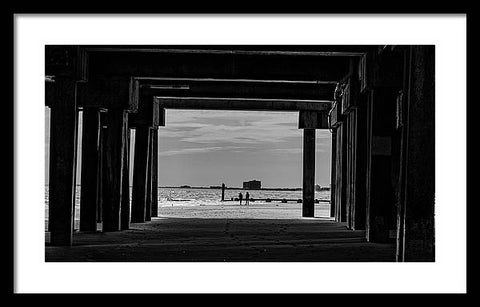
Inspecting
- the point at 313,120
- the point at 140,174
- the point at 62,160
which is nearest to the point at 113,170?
the point at 140,174

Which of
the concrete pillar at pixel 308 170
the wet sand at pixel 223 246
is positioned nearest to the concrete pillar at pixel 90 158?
the wet sand at pixel 223 246

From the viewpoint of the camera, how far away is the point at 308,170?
25719 mm

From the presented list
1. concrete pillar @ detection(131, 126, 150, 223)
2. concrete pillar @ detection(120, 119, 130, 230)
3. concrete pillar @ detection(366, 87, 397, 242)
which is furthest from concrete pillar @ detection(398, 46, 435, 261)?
concrete pillar @ detection(131, 126, 150, 223)

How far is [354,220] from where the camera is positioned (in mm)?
17188

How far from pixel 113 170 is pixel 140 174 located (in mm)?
3942

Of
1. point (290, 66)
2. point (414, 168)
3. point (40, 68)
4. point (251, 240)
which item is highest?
point (290, 66)

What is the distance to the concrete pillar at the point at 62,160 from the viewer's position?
40.0 ft

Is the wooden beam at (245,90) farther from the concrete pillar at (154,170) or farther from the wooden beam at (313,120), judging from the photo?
the wooden beam at (313,120)

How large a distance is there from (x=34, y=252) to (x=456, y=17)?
362 cm

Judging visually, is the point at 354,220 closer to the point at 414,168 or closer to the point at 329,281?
the point at 414,168

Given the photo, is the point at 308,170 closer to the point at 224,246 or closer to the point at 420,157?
the point at 224,246

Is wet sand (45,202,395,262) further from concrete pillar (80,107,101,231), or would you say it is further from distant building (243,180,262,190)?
distant building (243,180,262,190)

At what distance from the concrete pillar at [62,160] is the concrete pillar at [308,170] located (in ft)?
44.7

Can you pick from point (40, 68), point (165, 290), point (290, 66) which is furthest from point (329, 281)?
point (290, 66)
